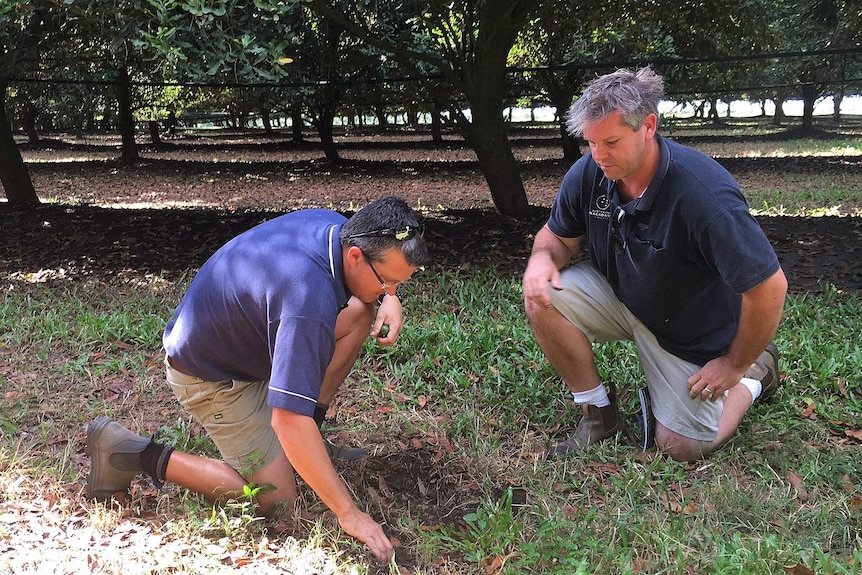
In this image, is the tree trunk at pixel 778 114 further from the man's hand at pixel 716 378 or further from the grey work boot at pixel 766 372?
the man's hand at pixel 716 378

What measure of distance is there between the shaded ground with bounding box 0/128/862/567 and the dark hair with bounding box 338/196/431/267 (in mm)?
989

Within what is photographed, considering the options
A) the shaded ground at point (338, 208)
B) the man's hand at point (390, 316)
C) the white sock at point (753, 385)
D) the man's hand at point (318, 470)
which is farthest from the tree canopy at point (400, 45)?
the white sock at point (753, 385)

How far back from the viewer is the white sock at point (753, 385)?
3035 mm

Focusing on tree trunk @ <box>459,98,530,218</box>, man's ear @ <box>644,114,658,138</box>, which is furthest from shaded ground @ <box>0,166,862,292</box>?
man's ear @ <box>644,114,658,138</box>

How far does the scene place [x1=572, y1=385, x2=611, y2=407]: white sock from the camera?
2.99 meters

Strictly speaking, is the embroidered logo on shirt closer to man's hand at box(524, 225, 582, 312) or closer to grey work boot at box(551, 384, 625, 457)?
man's hand at box(524, 225, 582, 312)

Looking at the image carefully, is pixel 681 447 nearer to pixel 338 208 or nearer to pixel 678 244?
pixel 678 244

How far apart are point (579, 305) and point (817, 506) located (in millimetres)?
1089

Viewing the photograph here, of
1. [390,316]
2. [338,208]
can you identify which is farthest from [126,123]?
[390,316]

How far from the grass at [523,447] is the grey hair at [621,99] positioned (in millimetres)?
1310

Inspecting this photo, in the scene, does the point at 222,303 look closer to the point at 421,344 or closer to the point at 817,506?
the point at 421,344

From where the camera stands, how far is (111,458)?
254 cm

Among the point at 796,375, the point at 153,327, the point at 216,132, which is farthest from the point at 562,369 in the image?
the point at 216,132

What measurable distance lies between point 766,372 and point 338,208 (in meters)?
6.18
